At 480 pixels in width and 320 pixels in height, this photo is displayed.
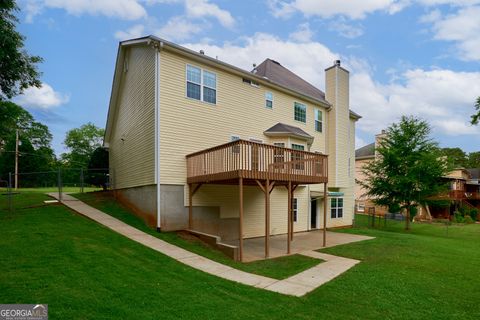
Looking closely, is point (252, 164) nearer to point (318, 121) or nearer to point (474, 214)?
point (318, 121)

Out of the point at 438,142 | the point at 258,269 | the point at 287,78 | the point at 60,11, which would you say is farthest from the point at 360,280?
the point at 438,142

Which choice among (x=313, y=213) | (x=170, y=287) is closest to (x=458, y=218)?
(x=313, y=213)

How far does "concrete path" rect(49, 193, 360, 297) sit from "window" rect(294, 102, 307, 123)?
28.5 feet

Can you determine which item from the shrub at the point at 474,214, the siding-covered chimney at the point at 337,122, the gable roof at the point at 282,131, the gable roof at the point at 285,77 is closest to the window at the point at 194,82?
the gable roof at the point at 282,131

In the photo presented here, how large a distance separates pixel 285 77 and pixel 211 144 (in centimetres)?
827

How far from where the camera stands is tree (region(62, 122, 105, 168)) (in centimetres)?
5600

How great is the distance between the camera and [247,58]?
21.4m

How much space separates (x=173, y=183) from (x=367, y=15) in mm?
12501

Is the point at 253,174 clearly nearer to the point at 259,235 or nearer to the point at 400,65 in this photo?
the point at 259,235

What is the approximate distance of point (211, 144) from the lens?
13.7 meters

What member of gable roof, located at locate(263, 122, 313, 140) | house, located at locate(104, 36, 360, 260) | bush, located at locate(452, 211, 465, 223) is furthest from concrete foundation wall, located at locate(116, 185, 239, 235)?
bush, located at locate(452, 211, 465, 223)

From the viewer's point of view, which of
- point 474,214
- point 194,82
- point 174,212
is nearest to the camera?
point 174,212

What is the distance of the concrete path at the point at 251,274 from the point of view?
23.4 ft

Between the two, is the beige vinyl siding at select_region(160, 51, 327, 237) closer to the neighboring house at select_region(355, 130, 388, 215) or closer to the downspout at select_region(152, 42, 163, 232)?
the downspout at select_region(152, 42, 163, 232)
